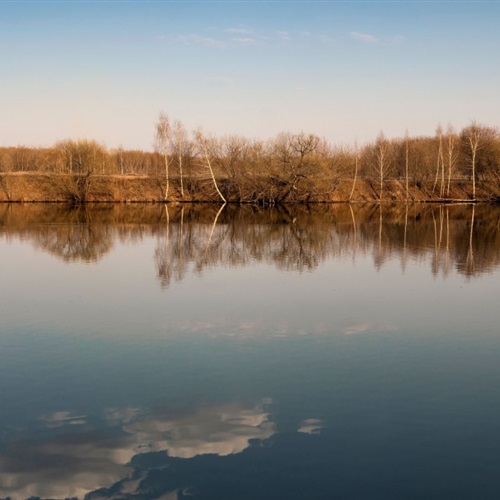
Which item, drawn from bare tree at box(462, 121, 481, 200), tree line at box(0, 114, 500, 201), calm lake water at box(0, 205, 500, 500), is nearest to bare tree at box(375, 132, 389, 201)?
tree line at box(0, 114, 500, 201)

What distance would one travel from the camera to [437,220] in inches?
1622

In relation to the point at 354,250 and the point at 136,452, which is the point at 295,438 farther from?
the point at 354,250

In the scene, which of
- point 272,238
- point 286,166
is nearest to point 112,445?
point 272,238

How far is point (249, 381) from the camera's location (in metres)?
9.62

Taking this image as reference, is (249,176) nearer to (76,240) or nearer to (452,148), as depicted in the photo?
(452,148)

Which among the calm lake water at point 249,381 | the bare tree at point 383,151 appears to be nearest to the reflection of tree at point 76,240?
the calm lake water at point 249,381

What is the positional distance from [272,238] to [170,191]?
40.0 metres

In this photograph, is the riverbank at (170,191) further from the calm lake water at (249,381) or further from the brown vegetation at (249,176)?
the calm lake water at (249,381)

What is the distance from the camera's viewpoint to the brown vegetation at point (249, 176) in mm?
62781

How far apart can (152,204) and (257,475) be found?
57.1m

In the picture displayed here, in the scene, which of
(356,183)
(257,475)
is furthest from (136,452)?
(356,183)

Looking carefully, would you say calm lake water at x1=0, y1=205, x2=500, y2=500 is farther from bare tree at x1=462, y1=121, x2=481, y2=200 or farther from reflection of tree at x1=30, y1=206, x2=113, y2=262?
bare tree at x1=462, y1=121, x2=481, y2=200

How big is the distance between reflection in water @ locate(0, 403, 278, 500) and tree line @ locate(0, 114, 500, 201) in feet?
174

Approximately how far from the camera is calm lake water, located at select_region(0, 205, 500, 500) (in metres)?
6.79
